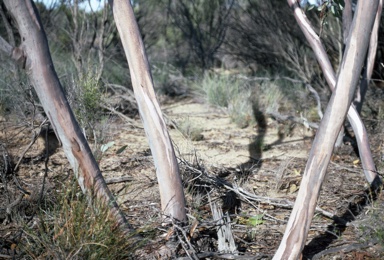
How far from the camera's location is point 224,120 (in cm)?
858

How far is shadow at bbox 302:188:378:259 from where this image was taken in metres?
3.78

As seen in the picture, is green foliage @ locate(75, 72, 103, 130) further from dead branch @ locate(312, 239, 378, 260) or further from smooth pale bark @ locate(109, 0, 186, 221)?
dead branch @ locate(312, 239, 378, 260)

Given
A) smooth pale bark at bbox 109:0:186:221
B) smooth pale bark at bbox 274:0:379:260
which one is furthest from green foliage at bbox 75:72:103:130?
smooth pale bark at bbox 274:0:379:260

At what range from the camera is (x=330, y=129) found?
3.22m

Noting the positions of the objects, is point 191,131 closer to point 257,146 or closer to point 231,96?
point 257,146

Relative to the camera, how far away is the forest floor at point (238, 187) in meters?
3.80

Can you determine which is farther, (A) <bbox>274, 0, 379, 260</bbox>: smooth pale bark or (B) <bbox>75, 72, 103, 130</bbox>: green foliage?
(B) <bbox>75, 72, 103, 130</bbox>: green foliage

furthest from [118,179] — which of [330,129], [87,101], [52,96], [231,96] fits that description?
[231,96]

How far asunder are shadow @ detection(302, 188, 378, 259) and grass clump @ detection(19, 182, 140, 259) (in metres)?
1.31

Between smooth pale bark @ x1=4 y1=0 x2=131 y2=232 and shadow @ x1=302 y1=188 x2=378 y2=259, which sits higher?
smooth pale bark @ x1=4 y1=0 x2=131 y2=232

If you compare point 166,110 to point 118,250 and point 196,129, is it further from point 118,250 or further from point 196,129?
point 118,250

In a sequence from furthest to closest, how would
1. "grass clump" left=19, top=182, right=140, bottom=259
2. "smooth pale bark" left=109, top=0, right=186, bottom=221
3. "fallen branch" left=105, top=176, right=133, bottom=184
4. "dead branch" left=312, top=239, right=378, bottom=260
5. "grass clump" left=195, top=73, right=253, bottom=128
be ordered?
"grass clump" left=195, top=73, right=253, bottom=128
"fallen branch" left=105, top=176, right=133, bottom=184
"smooth pale bark" left=109, top=0, right=186, bottom=221
"dead branch" left=312, top=239, right=378, bottom=260
"grass clump" left=19, top=182, right=140, bottom=259

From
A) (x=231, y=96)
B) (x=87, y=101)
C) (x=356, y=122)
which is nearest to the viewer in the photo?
(x=356, y=122)

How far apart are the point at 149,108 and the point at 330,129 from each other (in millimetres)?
1278
